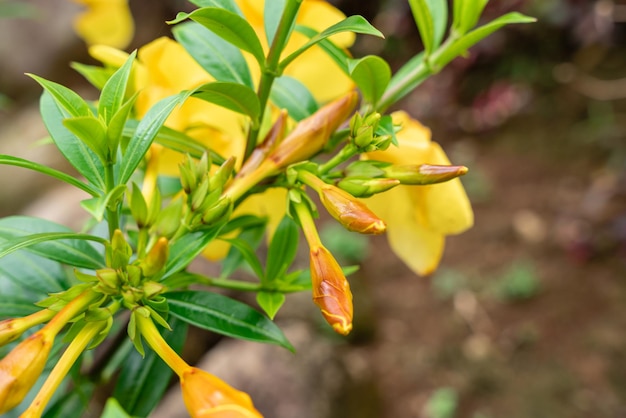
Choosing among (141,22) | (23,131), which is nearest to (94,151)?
(23,131)

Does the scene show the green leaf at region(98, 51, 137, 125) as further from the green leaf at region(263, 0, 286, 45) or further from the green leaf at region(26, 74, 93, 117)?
the green leaf at region(263, 0, 286, 45)

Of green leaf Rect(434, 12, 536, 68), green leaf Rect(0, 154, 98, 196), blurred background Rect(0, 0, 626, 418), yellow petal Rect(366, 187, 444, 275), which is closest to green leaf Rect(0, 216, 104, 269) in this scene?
green leaf Rect(0, 154, 98, 196)

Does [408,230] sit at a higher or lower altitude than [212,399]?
lower

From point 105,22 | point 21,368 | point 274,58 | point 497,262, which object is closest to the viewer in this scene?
point 21,368

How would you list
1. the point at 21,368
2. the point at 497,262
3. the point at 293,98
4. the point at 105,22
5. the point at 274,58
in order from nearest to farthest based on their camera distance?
the point at 21,368 → the point at 274,58 → the point at 293,98 → the point at 105,22 → the point at 497,262

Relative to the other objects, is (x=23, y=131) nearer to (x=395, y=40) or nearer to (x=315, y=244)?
(x=395, y=40)

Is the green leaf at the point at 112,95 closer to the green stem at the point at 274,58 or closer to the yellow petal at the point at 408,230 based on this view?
the green stem at the point at 274,58

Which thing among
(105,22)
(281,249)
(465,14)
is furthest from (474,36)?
(105,22)

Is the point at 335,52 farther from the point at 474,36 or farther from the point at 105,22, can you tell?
the point at 105,22
